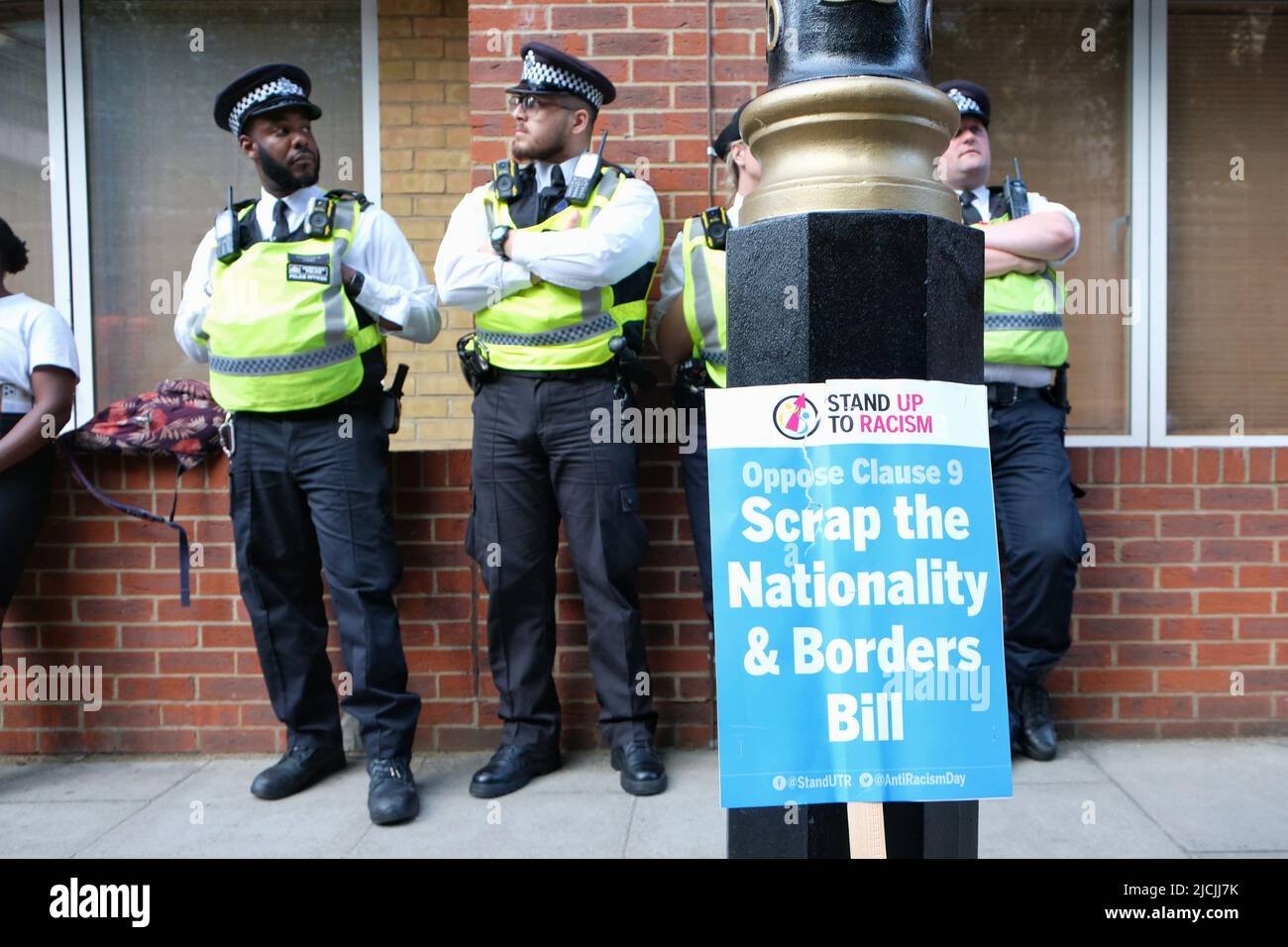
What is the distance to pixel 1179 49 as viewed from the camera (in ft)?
15.4

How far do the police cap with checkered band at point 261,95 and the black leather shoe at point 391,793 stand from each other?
222 cm

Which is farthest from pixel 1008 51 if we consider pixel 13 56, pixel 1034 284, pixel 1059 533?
pixel 13 56

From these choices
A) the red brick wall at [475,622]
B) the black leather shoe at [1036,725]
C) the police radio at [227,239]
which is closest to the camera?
the police radio at [227,239]

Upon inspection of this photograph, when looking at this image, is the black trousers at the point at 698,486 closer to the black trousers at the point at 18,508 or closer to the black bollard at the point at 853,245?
the black bollard at the point at 853,245

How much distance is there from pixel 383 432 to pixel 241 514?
1.82 ft

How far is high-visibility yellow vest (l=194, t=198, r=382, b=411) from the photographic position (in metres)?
3.61

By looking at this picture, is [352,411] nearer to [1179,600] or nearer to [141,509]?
[141,509]

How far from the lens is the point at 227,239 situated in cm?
370

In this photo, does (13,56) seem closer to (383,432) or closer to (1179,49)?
(383,432)

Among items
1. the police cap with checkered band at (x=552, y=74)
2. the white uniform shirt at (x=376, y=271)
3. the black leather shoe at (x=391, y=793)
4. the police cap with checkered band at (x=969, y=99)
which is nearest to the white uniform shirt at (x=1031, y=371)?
the police cap with checkered band at (x=969, y=99)

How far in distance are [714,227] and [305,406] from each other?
150 centimetres

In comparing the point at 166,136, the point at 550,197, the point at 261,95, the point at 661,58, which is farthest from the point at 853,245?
the point at 166,136

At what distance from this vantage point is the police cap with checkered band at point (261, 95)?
148 inches

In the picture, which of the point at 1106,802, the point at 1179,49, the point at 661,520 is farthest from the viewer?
the point at 1179,49
